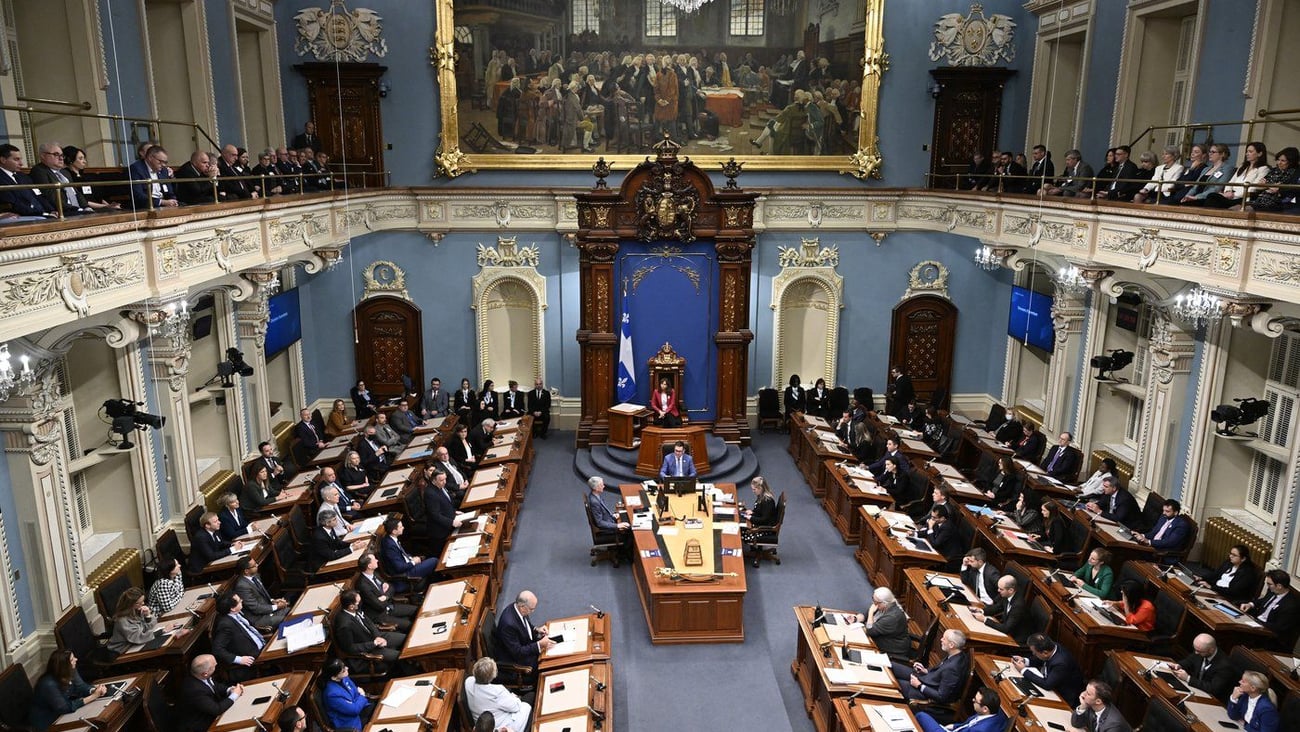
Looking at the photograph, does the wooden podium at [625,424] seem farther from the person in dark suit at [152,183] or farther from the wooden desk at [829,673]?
the person in dark suit at [152,183]

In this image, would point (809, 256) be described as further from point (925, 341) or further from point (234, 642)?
point (234, 642)

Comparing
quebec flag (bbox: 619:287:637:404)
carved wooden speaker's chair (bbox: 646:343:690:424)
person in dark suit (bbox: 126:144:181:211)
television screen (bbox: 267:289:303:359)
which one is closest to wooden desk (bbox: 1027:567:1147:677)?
carved wooden speaker's chair (bbox: 646:343:690:424)

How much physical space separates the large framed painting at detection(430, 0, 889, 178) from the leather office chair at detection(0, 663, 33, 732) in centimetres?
1201

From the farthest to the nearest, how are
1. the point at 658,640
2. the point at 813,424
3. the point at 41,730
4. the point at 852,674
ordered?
the point at 813,424
the point at 658,640
the point at 852,674
the point at 41,730

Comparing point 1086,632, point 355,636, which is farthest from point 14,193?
point 1086,632

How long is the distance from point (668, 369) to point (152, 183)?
29.2 ft

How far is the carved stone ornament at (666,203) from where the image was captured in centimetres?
→ 1553

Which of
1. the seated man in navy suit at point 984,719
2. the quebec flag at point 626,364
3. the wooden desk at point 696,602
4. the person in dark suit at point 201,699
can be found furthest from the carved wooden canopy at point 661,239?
the person in dark suit at point 201,699

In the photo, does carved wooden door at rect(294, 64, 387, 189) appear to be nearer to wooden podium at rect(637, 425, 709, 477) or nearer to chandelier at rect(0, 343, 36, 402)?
wooden podium at rect(637, 425, 709, 477)

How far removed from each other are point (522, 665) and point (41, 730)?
4.09 meters

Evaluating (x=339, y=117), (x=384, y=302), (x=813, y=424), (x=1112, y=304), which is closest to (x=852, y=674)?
(x=813, y=424)

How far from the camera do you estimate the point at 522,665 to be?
28.6ft

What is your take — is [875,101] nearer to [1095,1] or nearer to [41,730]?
[1095,1]

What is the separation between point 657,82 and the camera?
1741 cm
